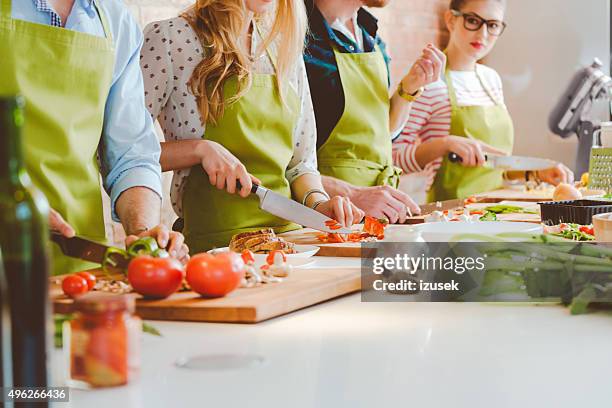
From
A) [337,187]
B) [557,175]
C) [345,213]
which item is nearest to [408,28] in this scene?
[557,175]

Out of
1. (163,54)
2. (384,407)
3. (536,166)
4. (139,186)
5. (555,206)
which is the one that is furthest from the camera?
(536,166)

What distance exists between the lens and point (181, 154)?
226 cm

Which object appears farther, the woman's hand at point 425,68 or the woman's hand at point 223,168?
the woman's hand at point 425,68

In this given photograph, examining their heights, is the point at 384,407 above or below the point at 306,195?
below

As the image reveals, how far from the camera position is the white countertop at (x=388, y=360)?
94 cm

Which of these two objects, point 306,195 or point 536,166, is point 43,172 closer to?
point 306,195

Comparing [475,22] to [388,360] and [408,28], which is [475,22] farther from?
[388,360]

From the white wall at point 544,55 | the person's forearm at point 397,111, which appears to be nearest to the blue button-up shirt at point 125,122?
the person's forearm at point 397,111

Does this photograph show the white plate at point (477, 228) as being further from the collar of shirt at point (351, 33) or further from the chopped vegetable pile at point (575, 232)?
the collar of shirt at point (351, 33)

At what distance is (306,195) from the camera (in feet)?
8.07

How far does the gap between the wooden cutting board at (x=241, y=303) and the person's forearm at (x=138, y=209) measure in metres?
0.43

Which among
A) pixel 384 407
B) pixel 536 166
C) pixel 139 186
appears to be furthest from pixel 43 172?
pixel 536 166

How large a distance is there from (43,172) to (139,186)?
0.83 feet

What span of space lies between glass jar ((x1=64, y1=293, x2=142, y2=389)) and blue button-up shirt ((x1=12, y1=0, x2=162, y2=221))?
104 centimetres
